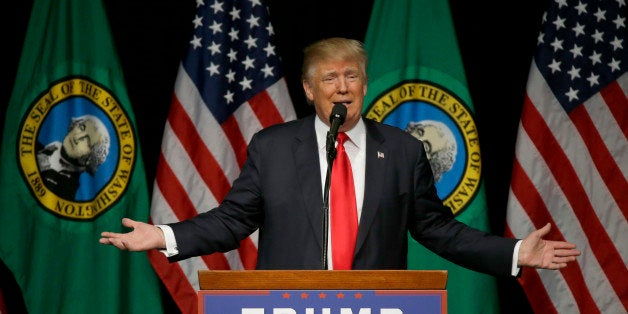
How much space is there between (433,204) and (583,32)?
1807 mm

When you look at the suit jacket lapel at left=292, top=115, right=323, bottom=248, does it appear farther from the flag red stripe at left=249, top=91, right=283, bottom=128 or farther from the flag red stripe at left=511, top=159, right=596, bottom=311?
the flag red stripe at left=511, top=159, right=596, bottom=311

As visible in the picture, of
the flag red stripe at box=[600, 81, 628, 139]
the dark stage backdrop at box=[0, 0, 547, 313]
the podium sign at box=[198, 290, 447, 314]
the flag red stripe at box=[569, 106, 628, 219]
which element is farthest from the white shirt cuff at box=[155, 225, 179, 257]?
the flag red stripe at box=[600, 81, 628, 139]

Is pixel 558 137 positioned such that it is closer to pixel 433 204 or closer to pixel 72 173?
pixel 433 204

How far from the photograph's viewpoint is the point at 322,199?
8.22 feet

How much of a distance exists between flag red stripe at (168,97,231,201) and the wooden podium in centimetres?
215

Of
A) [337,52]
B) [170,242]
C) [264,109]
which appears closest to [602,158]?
[264,109]

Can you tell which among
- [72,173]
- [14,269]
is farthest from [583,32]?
[14,269]

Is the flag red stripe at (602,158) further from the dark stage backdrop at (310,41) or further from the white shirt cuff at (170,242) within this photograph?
the white shirt cuff at (170,242)

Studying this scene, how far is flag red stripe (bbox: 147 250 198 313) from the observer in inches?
159

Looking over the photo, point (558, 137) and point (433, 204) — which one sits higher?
point (558, 137)

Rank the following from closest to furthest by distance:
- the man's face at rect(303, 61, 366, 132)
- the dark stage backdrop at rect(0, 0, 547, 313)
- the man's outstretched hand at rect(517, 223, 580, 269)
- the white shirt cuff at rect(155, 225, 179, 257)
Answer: the man's outstretched hand at rect(517, 223, 580, 269), the white shirt cuff at rect(155, 225, 179, 257), the man's face at rect(303, 61, 366, 132), the dark stage backdrop at rect(0, 0, 547, 313)

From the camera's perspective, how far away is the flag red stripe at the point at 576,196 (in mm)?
3951

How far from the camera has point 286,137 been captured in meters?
2.67

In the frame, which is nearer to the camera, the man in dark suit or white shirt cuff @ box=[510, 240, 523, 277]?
white shirt cuff @ box=[510, 240, 523, 277]
